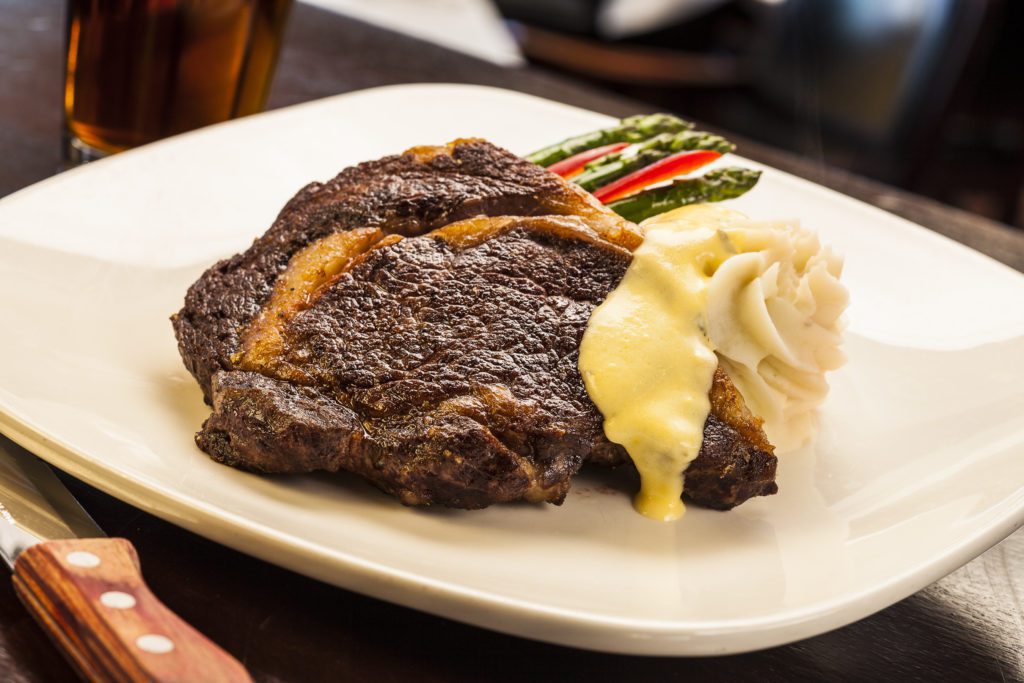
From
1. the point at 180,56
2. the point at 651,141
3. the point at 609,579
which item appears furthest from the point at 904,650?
the point at 180,56

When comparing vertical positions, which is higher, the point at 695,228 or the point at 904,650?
Answer: the point at 695,228

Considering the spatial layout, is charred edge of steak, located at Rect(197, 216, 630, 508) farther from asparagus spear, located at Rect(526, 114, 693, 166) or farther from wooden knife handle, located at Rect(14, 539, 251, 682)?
asparagus spear, located at Rect(526, 114, 693, 166)

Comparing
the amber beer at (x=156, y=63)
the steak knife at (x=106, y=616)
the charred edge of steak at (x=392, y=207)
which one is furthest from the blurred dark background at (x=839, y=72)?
the steak knife at (x=106, y=616)

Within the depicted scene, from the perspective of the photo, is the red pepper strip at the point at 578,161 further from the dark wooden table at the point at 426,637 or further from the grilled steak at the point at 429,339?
the dark wooden table at the point at 426,637

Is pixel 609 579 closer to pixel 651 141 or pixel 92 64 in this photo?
pixel 651 141

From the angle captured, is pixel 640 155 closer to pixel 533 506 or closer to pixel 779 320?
pixel 779 320

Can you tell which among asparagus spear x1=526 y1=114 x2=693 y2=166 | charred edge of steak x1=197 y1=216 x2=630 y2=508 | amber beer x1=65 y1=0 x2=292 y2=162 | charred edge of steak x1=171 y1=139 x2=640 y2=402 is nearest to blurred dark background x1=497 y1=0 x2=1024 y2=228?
asparagus spear x1=526 y1=114 x2=693 y2=166
